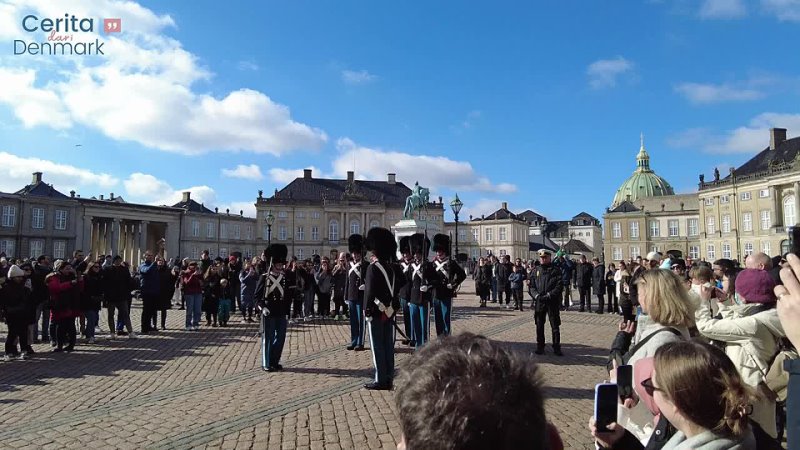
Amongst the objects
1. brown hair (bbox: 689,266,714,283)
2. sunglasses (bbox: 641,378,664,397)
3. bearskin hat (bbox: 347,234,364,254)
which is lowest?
sunglasses (bbox: 641,378,664,397)

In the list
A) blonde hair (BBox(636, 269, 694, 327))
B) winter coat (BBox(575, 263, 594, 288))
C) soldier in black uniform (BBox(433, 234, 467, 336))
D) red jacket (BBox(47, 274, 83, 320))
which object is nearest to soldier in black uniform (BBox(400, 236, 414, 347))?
soldier in black uniform (BBox(433, 234, 467, 336))

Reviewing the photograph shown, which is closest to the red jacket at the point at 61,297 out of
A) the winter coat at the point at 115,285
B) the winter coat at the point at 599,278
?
the winter coat at the point at 115,285

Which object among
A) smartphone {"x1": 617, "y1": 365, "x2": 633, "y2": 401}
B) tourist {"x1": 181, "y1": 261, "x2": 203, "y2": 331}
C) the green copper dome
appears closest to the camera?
smartphone {"x1": 617, "y1": 365, "x2": 633, "y2": 401}

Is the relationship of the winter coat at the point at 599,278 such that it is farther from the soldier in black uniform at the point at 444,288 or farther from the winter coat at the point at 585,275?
the soldier in black uniform at the point at 444,288

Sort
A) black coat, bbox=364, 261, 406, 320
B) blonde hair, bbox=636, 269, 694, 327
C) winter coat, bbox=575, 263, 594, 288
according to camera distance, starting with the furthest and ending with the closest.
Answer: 1. winter coat, bbox=575, 263, 594, 288
2. black coat, bbox=364, 261, 406, 320
3. blonde hair, bbox=636, 269, 694, 327

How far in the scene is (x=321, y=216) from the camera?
265ft

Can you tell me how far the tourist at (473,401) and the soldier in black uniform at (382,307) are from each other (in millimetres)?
6314

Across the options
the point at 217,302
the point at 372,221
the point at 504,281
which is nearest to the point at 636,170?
the point at 372,221

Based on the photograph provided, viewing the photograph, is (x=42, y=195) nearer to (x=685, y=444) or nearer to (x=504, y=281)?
(x=504, y=281)

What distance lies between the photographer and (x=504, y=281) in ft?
69.8

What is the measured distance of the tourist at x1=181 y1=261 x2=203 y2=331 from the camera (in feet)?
46.6

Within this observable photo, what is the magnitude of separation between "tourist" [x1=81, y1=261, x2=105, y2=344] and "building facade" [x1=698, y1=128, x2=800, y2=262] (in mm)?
65751

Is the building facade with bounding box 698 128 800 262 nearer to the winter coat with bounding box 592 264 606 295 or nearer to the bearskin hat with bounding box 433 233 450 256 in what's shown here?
the winter coat with bounding box 592 264 606 295

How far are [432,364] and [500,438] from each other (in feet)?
0.74
